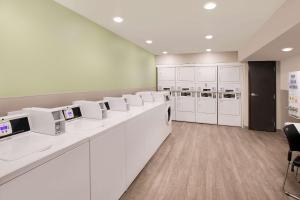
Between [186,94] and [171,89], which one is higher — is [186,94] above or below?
below

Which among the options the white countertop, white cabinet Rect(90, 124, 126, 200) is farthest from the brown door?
the white countertop

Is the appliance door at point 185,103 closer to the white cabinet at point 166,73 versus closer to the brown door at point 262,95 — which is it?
the white cabinet at point 166,73

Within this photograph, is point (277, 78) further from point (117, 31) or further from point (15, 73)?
point (15, 73)

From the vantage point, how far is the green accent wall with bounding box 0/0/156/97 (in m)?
1.78

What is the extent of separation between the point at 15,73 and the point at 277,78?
222 inches

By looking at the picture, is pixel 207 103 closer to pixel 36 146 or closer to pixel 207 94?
pixel 207 94

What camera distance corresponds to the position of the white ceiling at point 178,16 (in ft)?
7.37

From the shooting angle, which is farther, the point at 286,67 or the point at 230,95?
the point at 230,95

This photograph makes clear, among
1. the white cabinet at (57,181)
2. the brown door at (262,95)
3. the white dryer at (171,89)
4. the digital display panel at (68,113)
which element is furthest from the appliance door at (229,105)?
the white cabinet at (57,181)

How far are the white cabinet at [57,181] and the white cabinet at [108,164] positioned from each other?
10 centimetres

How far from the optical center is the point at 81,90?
274cm

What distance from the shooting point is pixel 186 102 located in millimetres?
6020

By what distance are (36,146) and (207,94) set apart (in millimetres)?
5224

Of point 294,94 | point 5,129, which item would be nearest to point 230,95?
point 294,94
